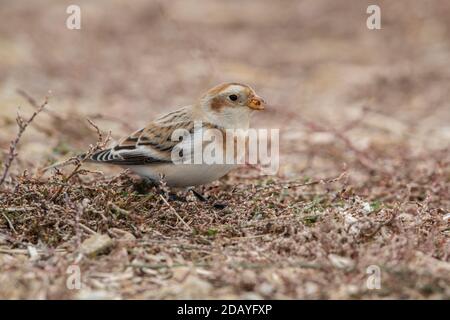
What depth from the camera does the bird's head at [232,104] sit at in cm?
522

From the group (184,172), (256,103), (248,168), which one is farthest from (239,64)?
(184,172)

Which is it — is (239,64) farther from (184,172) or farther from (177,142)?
(184,172)

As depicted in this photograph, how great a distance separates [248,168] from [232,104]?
909 mm

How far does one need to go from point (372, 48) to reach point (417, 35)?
0.81m

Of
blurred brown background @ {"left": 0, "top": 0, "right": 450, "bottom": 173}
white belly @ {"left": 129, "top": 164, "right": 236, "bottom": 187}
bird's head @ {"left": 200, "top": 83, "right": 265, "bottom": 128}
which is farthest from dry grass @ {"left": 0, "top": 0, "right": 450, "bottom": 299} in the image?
bird's head @ {"left": 200, "top": 83, "right": 265, "bottom": 128}

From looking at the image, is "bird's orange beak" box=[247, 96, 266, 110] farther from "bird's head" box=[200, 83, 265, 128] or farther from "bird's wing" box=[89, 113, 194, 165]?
"bird's wing" box=[89, 113, 194, 165]

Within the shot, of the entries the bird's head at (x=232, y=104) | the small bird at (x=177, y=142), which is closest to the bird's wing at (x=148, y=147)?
the small bird at (x=177, y=142)

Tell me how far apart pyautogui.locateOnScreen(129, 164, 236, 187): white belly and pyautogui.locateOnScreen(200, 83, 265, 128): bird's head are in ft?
1.51

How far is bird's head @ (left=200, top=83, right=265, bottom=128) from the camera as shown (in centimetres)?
522

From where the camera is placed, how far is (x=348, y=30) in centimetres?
1288

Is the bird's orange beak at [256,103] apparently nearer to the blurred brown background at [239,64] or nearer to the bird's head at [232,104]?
the bird's head at [232,104]

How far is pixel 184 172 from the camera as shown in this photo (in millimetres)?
4906

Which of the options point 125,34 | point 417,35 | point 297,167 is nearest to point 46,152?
point 297,167

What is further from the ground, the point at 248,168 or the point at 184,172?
the point at 248,168
